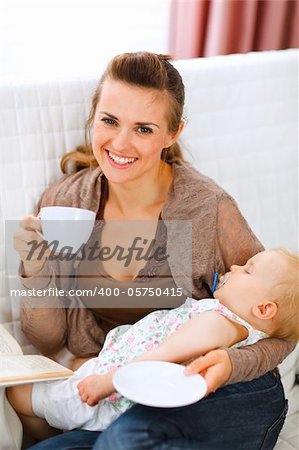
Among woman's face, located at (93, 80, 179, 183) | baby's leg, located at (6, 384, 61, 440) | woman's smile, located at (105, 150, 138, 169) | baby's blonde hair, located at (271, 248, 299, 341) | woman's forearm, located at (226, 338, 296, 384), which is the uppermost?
woman's face, located at (93, 80, 179, 183)

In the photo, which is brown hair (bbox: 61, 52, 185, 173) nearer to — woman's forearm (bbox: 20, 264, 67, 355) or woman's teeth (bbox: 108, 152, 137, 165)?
woman's teeth (bbox: 108, 152, 137, 165)

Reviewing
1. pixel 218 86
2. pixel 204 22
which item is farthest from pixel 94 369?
pixel 204 22

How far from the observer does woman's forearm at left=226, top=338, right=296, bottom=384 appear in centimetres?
152

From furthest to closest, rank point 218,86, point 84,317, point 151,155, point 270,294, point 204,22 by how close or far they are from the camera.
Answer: point 204,22, point 218,86, point 84,317, point 151,155, point 270,294

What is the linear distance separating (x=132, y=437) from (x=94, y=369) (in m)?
0.29

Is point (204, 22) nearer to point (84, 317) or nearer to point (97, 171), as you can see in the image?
point (97, 171)

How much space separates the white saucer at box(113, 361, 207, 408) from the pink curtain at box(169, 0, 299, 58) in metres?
1.21

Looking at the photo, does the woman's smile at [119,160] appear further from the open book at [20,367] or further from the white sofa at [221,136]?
the open book at [20,367]

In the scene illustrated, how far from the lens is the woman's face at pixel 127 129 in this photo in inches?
65.2

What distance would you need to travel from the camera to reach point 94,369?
5.40 ft

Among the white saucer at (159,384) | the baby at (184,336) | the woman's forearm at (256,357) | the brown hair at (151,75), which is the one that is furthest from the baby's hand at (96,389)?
the brown hair at (151,75)

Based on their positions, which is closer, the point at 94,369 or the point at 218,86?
the point at 94,369

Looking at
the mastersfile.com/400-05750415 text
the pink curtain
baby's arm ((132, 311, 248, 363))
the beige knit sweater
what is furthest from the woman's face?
the pink curtain

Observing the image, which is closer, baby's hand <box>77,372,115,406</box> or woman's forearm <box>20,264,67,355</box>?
baby's hand <box>77,372,115,406</box>
